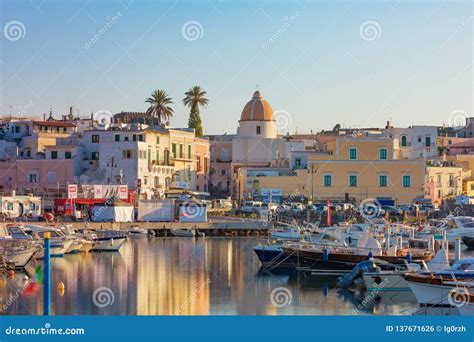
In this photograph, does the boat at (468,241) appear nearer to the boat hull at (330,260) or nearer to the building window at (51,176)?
the boat hull at (330,260)

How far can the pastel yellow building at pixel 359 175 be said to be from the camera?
191 ft

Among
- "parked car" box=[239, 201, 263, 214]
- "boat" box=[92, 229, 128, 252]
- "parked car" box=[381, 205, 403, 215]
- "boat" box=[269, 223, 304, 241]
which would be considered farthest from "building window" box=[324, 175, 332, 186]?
"boat" box=[92, 229, 128, 252]

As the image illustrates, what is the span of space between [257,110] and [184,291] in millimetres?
41894

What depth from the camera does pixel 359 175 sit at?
58156 mm

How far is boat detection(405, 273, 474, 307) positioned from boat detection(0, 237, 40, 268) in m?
14.0

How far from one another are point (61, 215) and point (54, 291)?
84.0ft

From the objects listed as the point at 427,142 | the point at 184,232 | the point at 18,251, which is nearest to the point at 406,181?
the point at 427,142

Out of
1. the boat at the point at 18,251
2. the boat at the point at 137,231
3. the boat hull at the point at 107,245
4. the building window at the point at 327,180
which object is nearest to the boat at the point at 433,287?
the boat at the point at 18,251

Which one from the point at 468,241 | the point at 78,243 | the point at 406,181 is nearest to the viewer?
the point at 78,243

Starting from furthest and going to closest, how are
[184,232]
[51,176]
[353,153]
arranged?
1. [353,153]
2. [51,176]
3. [184,232]

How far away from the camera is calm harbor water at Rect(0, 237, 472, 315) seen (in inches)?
916

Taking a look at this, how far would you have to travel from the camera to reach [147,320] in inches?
528

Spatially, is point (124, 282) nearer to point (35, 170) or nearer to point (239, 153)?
point (35, 170)

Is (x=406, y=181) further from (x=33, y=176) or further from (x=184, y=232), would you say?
(x=33, y=176)
